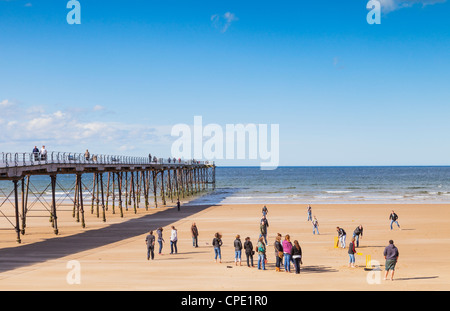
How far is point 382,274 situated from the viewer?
1398 centimetres

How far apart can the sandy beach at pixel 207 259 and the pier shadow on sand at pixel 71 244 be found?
0.13 ft

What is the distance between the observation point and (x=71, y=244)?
21.7 m

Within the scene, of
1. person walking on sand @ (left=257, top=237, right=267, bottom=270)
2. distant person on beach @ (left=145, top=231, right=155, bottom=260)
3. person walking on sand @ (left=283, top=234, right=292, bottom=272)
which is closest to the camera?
person walking on sand @ (left=283, top=234, right=292, bottom=272)

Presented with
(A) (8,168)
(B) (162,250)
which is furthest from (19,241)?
(B) (162,250)

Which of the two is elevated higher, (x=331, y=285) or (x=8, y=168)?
(x=8, y=168)

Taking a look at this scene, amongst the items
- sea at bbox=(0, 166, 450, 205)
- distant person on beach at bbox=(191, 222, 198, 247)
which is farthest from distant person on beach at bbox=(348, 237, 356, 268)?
sea at bbox=(0, 166, 450, 205)

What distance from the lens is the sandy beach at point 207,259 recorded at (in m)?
13.0

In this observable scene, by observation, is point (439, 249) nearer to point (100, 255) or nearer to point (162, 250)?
point (162, 250)

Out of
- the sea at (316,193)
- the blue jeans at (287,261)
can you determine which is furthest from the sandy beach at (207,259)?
the sea at (316,193)

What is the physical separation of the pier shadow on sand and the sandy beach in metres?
0.04

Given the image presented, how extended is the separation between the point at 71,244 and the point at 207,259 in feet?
27.7

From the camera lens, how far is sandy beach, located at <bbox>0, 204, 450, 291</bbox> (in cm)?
1298

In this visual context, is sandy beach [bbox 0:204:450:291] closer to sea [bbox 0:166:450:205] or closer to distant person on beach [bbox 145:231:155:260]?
distant person on beach [bbox 145:231:155:260]
